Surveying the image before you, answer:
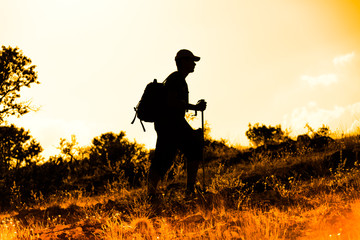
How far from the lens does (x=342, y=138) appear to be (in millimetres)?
10961

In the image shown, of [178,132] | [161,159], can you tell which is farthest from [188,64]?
[161,159]

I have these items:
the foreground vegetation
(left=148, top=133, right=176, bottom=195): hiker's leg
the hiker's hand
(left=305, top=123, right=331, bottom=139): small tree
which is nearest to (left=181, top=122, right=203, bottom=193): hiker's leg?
(left=148, top=133, right=176, bottom=195): hiker's leg

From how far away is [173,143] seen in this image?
5414 millimetres

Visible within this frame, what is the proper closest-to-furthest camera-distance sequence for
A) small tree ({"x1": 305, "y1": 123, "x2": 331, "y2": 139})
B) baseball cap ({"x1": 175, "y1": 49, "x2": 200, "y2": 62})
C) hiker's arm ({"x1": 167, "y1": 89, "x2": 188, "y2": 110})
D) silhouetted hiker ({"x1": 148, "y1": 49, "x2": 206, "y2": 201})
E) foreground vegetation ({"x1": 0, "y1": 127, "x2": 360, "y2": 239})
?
foreground vegetation ({"x1": 0, "y1": 127, "x2": 360, "y2": 239}), hiker's arm ({"x1": 167, "y1": 89, "x2": 188, "y2": 110}), silhouetted hiker ({"x1": 148, "y1": 49, "x2": 206, "y2": 201}), baseball cap ({"x1": 175, "y1": 49, "x2": 200, "y2": 62}), small tree ({"x1": 305, "y1": 123, "x2": 331, "y2": 139})

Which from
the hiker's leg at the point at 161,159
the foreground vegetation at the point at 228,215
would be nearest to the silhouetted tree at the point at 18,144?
the foreground vegetation at the point at 228,215

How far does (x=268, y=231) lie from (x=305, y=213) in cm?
109

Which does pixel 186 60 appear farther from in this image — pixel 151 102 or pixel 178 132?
pixel 178 132

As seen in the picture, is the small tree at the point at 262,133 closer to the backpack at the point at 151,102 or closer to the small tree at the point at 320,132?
the small tree at the point at 320,132

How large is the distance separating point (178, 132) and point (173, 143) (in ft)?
0.58

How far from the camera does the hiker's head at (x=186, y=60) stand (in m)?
5.49

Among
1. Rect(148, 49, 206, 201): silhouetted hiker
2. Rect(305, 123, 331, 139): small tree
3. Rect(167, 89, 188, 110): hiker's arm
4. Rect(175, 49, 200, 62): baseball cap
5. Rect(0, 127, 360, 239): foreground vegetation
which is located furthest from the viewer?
Rect(305, 123, 331, 139): small tree

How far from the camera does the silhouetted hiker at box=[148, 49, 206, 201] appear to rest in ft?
17.5

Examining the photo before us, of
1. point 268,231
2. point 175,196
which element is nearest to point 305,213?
point 268,231

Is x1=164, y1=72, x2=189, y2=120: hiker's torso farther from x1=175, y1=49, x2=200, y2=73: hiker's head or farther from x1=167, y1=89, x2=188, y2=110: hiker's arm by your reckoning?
x1=175, y1=49, x2=200, y2=73: hiker's head
